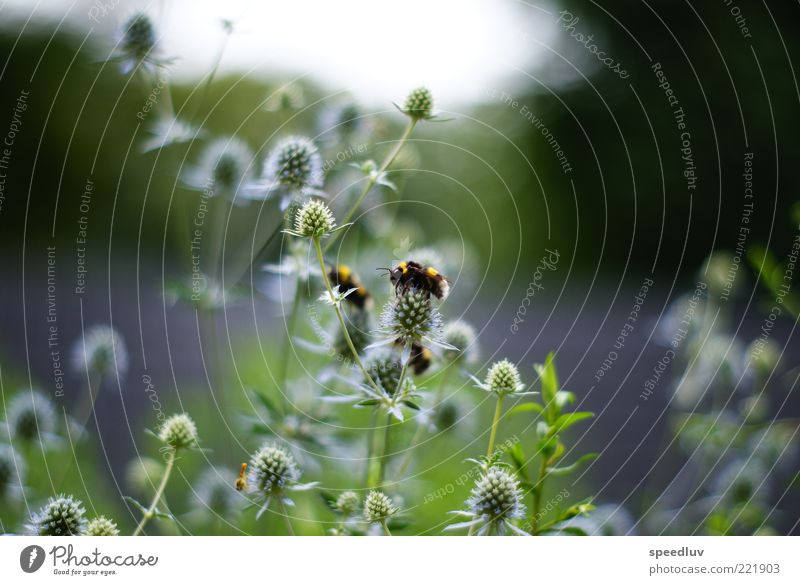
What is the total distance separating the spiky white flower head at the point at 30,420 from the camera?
0.96 meters

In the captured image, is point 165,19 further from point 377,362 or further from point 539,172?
point 539,172

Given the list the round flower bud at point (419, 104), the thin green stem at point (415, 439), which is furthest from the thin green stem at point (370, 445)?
the round flower bud at point (419, 104)

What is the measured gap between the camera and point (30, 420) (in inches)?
38.0

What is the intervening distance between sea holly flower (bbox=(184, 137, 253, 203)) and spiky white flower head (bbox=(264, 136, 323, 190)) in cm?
17

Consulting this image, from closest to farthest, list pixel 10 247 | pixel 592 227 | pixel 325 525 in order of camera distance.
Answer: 1. pixel 325 525
2. pixel 10 247
3. pixel 592 227

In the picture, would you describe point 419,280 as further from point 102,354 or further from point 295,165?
point 102,354

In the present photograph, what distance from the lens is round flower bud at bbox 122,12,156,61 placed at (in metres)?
0.89

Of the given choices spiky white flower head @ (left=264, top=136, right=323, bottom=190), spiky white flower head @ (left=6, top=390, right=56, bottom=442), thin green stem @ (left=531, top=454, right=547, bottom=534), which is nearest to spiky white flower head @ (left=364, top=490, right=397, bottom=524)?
thin green stem @ (left=531, top=454, right=547, bottom=534)

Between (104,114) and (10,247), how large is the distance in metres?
0.33

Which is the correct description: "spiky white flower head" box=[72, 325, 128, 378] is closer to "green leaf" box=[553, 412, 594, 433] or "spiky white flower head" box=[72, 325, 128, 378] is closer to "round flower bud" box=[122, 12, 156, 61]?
"round flower bud" box=[122, 12, 156, 61]

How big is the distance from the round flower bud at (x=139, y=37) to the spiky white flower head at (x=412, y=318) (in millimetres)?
516

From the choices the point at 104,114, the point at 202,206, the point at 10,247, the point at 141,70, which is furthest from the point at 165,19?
the point at 10,247

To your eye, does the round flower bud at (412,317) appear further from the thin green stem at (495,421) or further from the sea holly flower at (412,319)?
the thin green stem at (495,421)
